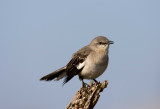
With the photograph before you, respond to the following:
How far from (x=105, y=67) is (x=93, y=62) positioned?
37cm

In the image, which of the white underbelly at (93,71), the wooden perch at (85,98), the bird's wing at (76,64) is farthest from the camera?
the bird's wing at (76,64)

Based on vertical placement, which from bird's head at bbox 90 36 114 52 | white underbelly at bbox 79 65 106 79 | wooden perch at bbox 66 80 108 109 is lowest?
wooden perch at bbox 66 80 108 109

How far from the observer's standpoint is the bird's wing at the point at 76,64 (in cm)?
879

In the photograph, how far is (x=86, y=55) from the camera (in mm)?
8898

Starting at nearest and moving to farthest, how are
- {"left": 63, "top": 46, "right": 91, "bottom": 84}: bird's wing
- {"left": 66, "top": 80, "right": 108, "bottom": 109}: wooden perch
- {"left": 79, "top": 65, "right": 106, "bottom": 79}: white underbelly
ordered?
{"left": 66, "top": 80, "right": 108, "bottom": 109}: wooden perch → {"left": 79, "top": 65, "right": 106, "bottom": 79}: white underbelly → {"left": 63, "top": 46, "right": 91, "bottom": 84}: bird's wing

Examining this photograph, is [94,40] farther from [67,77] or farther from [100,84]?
[100,84]

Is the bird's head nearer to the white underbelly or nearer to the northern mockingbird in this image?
the northern mockingbird

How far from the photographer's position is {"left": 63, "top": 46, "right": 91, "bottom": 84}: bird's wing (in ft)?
28.8

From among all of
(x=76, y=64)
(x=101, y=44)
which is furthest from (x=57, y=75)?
(x=101, y=44)

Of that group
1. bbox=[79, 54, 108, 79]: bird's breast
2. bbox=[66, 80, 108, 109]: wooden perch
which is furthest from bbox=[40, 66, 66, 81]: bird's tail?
bbox=[66, 80, 108, 109]: wooden perch

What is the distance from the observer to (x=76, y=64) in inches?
351

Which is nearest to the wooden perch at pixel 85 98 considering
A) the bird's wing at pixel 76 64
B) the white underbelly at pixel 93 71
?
the white underbelly at pixel 93 71

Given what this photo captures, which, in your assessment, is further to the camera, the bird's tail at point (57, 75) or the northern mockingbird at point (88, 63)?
the bird's tail at point (57, 75)

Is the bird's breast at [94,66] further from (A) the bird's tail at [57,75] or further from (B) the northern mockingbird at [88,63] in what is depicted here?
(A) the bird's tail at [57,75]
